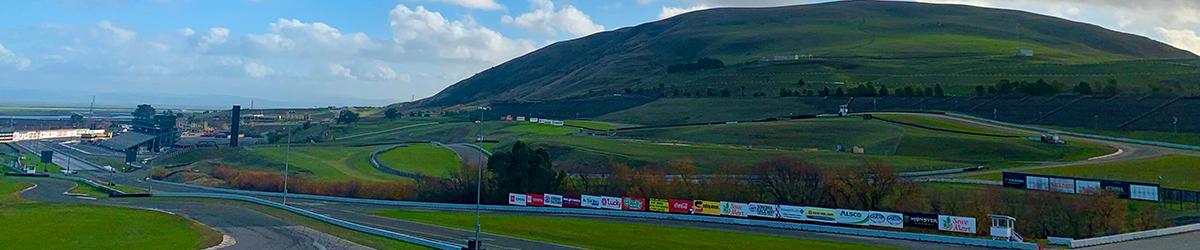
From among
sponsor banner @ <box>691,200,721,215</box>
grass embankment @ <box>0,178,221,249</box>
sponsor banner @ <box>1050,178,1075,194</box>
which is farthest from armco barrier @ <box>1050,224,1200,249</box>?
grass embankment @ <box>0,178,221,249</box>

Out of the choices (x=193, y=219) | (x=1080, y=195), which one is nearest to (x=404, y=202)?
(x=193, y=219)

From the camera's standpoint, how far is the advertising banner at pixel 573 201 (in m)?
69.4

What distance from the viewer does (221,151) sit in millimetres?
125938

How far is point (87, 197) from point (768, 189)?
2567 inches

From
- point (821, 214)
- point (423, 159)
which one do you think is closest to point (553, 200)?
point (821, 214)

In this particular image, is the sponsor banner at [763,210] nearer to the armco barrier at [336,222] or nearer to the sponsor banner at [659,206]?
the sponsor banner at [659,206]

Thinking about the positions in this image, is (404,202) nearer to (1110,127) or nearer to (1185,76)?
(1110,127)

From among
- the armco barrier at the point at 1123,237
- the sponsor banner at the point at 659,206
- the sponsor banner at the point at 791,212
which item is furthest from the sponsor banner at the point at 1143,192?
the sponsor banner at the point at 659,206

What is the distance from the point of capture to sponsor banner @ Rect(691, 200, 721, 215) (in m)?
63.1

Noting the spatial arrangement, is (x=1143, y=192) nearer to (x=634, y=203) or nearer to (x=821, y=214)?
(x=821, y=214)

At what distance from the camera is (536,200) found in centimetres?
7138

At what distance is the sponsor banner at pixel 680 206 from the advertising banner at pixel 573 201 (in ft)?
26.7

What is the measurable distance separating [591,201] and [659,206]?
5928 mm

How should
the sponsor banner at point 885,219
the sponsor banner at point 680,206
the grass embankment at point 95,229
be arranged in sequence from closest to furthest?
the grass embankment at point 95,229, the sponsor banner at point 885,219, the sponsor banner at point 680,206
